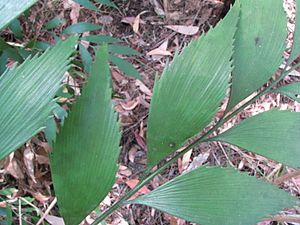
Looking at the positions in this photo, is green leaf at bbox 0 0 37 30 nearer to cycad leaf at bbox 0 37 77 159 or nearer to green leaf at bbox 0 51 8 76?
cycad leaf at bbox 0 37 77 159

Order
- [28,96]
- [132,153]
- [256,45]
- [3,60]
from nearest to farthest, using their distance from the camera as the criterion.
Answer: [28,96]
[256,45]
[3,60]
[132,153]

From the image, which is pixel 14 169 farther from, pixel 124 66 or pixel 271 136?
pixel 271 136

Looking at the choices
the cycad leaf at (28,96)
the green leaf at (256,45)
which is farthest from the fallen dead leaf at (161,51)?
the cycad leaf at (28,96)

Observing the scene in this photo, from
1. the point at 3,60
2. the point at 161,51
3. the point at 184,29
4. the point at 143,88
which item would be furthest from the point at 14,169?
the point at 184,29

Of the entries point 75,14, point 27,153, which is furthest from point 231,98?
point 75,14

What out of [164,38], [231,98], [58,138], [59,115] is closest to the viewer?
[58,138]

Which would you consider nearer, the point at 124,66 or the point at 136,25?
the point at 124,66

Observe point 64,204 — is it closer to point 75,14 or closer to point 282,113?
point 282,113
